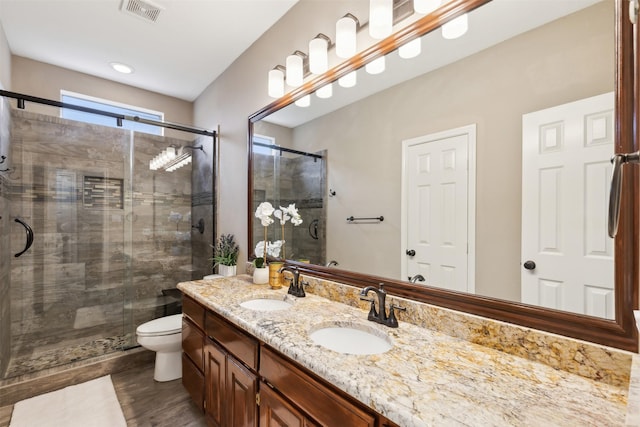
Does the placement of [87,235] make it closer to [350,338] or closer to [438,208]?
[350,338]

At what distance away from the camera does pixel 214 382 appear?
1.56 meters

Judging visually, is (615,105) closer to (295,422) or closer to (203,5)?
(295,422)

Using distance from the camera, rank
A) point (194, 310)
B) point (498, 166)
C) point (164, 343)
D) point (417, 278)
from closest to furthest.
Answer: point (498, 166), point (417, 278), point (194, 310), point (164, 343)

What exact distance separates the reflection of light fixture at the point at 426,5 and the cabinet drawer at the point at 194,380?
2182 millimetres

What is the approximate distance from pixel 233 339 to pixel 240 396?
248mm

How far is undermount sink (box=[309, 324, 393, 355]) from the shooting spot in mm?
1149

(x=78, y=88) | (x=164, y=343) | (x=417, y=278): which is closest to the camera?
(x=417, y=278)

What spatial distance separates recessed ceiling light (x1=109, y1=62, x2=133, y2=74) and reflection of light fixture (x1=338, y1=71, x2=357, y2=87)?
7.77ft

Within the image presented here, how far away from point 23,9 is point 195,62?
1.14 meters

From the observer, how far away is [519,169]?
3.22ft

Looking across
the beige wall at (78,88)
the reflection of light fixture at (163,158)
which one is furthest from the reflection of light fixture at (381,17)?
the reflection of light fixture at (163,158)

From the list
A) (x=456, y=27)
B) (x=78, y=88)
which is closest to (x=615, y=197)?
(x=456, y=27)

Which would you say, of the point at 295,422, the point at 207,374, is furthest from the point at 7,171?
the point at 295,422

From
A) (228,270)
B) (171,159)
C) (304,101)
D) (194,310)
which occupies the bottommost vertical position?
(194,310)
